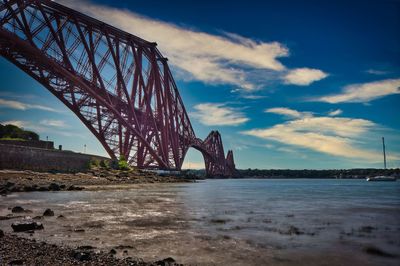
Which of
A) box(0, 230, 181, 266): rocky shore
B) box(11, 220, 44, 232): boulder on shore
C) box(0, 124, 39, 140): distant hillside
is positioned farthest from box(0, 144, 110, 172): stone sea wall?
box(0, 230, 181, 266): rocky shore

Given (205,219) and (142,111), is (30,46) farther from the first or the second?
(205,219)

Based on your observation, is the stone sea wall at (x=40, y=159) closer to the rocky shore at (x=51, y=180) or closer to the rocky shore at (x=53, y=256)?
the rocky shore at (x=51, y=180)

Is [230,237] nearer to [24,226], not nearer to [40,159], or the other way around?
[24,226]

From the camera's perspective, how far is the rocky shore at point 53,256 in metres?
7.06

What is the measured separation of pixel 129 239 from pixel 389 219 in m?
13.7

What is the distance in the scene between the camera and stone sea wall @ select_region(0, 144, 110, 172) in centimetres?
3547

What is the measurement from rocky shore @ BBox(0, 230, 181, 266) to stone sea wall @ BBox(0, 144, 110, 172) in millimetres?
31121

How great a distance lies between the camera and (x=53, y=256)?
24.7ft

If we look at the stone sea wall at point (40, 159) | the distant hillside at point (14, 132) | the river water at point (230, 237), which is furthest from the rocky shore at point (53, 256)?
the distant hillside at point (14, 132)

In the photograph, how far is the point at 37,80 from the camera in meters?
46.9

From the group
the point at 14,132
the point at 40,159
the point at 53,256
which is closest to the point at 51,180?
the point at 40,159

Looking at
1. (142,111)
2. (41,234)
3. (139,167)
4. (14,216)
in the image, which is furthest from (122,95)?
(41,234)

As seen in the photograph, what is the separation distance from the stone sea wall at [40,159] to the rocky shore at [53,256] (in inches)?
1225

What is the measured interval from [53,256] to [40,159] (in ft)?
120
